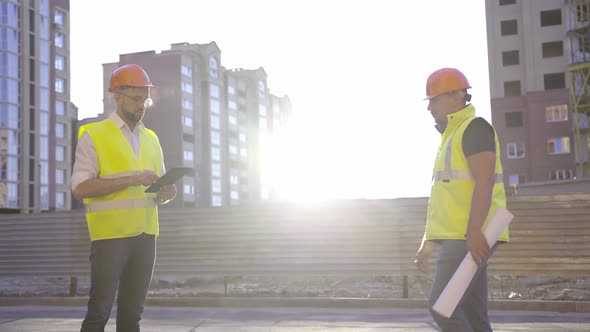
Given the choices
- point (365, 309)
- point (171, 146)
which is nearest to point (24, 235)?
point (365, 309)

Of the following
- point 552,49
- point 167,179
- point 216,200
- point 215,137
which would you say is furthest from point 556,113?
point 167,179

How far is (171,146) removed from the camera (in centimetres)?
8525

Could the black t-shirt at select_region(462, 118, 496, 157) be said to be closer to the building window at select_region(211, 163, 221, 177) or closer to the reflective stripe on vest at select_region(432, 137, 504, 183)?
the reflective stripe on vest at select_region(432, 137, 504, 183)

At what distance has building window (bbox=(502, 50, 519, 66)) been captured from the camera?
57.5 metres

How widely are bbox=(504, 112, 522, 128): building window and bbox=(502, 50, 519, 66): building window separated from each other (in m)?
3.95

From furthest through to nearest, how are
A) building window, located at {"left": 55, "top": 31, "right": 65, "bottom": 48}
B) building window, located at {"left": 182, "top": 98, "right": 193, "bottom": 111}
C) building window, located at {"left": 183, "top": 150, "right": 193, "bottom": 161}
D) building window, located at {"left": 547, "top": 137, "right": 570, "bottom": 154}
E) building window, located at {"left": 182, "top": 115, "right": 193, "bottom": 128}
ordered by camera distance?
building window, located at {"left": 55, "top": 31, "right": 65, "bottom": 48}
building window, located at {"left": 182, "top": 98, "right": 193, "bottom": 111}
building window, located at {"left": 182, "top": 115, "right": 193, "bottom": 128}
building window, located at {"left": 183, "top": 150, "right": 193, "bottom": 161}
building window, located at {"left": 547, "top": 137, "right": 570, "bottom": 154}

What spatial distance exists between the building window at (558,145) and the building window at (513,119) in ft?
8.39

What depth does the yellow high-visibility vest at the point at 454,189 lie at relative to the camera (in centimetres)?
434

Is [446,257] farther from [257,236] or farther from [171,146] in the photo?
[171,146]

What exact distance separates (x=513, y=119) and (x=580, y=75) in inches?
224

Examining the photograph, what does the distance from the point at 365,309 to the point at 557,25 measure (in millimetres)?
47945

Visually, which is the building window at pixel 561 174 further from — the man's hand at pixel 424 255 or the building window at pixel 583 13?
the man's hand at pixel 424 255

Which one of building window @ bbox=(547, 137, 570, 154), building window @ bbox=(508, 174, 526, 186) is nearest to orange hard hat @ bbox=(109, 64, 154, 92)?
building window @ bbox=(508, 174, 526, 186)

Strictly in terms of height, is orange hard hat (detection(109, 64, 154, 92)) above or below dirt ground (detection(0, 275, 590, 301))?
above
